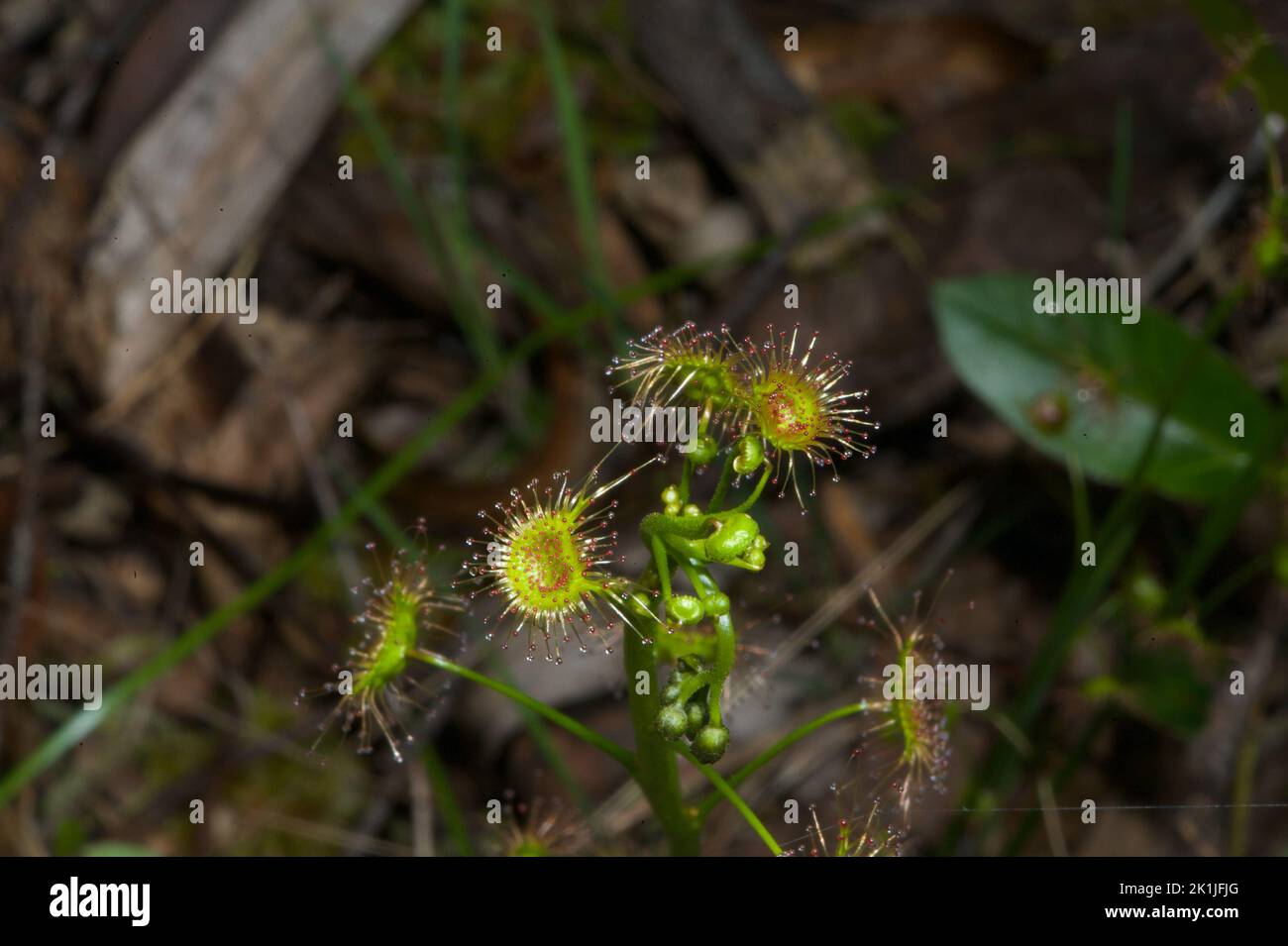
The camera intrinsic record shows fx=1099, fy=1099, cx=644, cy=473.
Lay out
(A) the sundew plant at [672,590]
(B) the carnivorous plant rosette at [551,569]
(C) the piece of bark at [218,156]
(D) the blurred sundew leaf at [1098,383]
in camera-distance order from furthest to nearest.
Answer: (C) the piece of bark at [218,156], (D) the blurred sundew leaf at [1098,383], (B) the carnivorous plant rosette at [551,569], (A) the sundew plant at [672,590]

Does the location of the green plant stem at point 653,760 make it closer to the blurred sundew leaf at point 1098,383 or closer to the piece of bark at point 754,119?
the blurred sundew leaf at point 1098,383

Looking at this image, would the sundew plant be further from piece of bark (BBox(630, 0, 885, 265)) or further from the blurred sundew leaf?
piece of bark (BBox(630, 0, 885, 265))

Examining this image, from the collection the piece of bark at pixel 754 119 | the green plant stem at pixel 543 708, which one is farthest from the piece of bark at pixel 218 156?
the green plant stem at pixel 543 708

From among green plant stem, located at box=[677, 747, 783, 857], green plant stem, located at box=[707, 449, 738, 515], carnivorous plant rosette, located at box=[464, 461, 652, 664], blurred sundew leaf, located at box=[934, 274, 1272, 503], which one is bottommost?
green plant stem, located at box=[677, 747, 783, 857]

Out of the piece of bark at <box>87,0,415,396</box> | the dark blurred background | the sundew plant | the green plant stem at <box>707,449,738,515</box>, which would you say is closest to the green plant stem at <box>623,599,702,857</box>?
the sundew plant

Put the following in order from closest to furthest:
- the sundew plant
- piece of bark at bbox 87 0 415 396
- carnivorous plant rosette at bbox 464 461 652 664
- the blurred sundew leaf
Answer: the sundew plant
carnivorous plant rosette at bbox 464 461 652 664
the blurred sundew leaf
piece of bark at bbox 87 0 415 396

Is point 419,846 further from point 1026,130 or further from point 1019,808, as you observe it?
point 1026,130

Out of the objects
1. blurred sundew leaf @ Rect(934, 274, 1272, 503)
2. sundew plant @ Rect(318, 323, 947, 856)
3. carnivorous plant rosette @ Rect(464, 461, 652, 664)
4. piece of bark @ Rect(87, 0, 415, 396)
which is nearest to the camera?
sundew plant @ Rect(318, 323, 947, 856)
